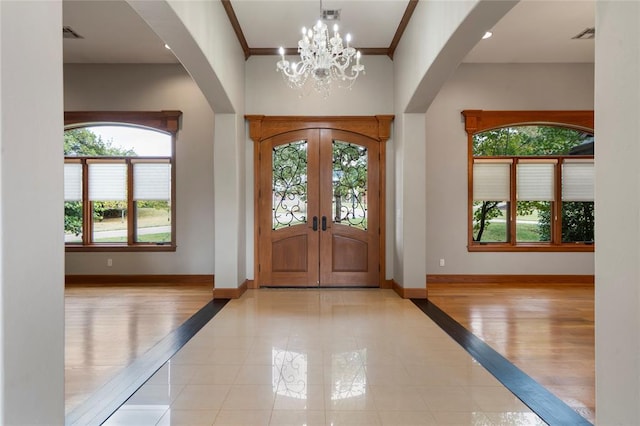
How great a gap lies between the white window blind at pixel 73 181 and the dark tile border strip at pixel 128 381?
4.14 meters

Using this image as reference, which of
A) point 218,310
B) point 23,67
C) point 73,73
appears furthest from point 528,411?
point 73,73

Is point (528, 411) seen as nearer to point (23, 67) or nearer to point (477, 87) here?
point (23, 67)

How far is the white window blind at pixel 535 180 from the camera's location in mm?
7238

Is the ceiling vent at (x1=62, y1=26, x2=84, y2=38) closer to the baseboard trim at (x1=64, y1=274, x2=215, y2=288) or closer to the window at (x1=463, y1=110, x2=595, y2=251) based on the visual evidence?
the baseboard trim at (x1=64, y1=274, x2=215, y2=288)

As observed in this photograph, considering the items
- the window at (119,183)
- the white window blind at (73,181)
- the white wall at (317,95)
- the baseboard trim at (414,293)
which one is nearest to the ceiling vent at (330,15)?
the white wall at (317,95)

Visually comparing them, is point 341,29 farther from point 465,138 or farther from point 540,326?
point 540,326

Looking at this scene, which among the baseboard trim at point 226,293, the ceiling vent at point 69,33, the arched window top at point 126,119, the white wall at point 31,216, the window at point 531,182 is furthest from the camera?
the window at point 531,182

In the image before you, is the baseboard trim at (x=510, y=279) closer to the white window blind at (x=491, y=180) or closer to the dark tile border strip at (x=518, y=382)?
the white window blind at (x=491, y=180)

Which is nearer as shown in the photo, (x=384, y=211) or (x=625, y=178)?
(x=625, y=178)

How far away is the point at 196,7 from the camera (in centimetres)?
393

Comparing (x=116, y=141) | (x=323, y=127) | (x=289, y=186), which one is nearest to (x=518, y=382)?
(x=289, y=186)

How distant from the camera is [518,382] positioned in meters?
2.95

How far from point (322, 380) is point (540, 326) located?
9.32 ft

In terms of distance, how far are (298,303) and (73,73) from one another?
18.5 feet
